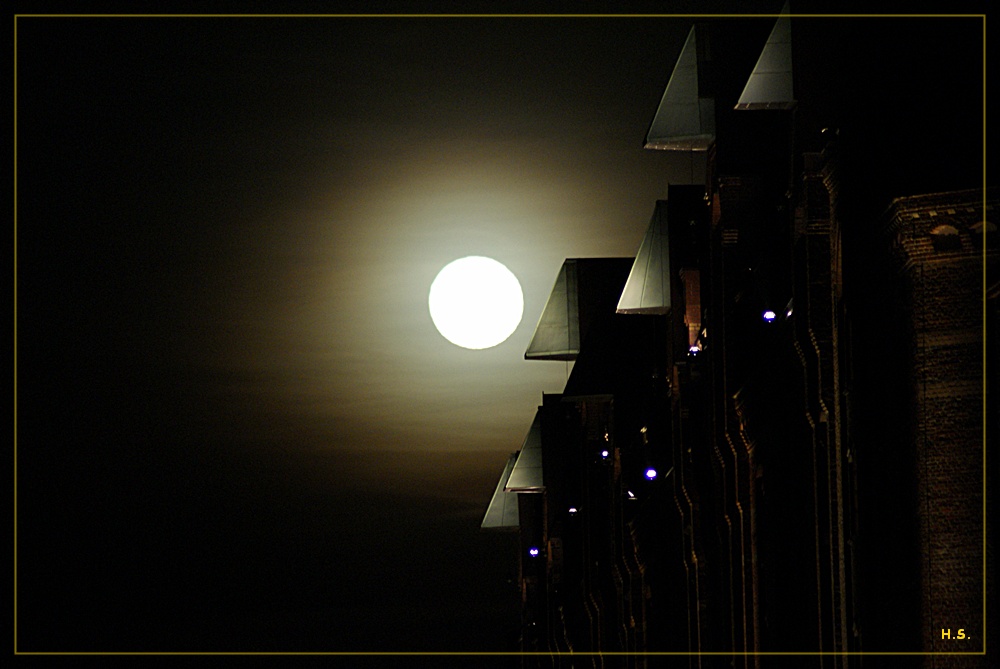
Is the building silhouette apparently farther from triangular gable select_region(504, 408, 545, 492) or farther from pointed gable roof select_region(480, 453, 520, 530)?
pointed gable roof select_region(480, 453, 520, 530)

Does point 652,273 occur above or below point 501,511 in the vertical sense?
above

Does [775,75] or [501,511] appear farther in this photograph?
[501,511]

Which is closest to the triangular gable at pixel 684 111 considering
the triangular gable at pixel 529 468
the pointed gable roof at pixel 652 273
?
the pointed gable roof at pixel 652 273

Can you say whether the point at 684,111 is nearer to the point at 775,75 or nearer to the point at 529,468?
the point at 775,75

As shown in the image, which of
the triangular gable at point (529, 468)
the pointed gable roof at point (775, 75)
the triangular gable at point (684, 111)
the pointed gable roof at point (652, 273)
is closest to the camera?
the pointed gable roof at point (775, 75)

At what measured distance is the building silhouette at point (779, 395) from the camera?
82.5 feet

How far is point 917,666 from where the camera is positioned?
82.3 ft

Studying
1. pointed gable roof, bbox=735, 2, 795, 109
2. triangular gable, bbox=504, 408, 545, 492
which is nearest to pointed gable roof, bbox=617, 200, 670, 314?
pointed gable roof, bbox=735, 2, 795, 109

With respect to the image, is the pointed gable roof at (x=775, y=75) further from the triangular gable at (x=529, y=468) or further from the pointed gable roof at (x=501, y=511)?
the pointed gable roof at (x=501, y=511)

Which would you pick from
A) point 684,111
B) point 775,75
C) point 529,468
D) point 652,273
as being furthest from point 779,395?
point 529,468

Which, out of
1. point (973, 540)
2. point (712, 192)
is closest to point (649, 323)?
point (712, 192)

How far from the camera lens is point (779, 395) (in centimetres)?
3000

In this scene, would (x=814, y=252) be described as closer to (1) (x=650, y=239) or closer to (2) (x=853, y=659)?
A: (2) (x=853, y=659)

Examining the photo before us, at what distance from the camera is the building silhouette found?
25156mm
